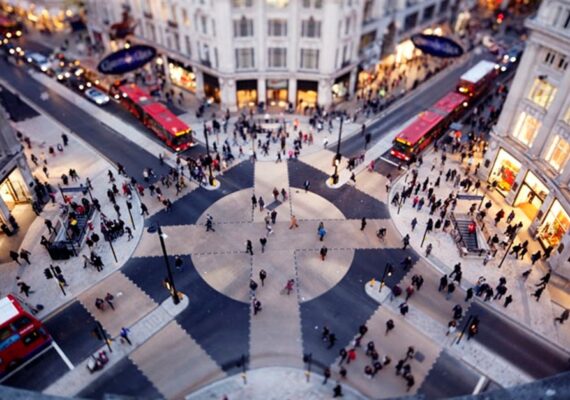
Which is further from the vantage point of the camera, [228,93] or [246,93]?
[246,93]

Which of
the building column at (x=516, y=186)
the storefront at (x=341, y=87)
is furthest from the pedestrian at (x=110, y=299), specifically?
the storefront at (x=341, y=87)

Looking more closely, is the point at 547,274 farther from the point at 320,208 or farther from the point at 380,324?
the point at 320,208

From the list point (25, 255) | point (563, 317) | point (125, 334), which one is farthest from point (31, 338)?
point (563, 317)

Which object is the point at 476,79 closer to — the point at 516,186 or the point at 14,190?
the point at 516,186

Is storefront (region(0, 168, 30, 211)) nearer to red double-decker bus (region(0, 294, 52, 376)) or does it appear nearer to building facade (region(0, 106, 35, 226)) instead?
building facade (region(0, 106, 35, 226))

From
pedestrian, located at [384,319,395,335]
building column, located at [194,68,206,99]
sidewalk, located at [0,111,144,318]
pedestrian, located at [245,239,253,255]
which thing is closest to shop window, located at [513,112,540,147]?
pedestrian, located at [384,319,395,335]

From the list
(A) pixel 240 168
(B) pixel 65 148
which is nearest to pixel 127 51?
(B) pixel 65 148

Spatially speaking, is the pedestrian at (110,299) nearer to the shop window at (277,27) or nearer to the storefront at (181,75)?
the shop window at (277,27)
